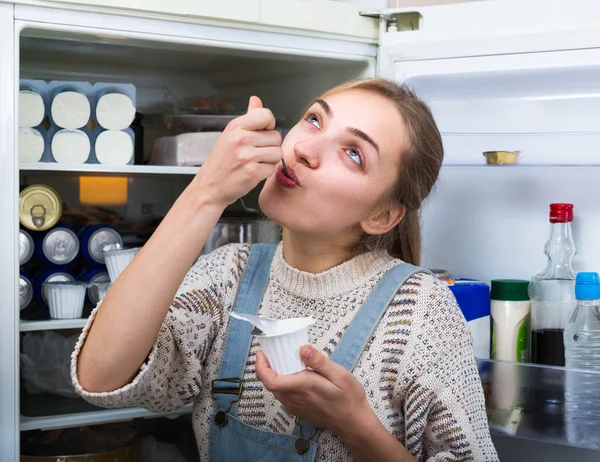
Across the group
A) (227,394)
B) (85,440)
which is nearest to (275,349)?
(227,394)

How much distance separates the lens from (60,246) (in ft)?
5.87

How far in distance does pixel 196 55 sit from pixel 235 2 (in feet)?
1.27

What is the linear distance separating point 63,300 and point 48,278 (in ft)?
0.28

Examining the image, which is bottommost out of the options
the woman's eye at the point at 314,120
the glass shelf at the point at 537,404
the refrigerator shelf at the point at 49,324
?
the glass shelf at the point at 537,404

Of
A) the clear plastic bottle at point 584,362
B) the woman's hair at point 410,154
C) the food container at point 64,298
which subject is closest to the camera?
the woman's hair at point 410,154

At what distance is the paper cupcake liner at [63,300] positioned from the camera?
1.71m

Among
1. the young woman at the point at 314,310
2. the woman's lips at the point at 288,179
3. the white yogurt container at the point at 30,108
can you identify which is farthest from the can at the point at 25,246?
the woman's lips at the point at 288,179

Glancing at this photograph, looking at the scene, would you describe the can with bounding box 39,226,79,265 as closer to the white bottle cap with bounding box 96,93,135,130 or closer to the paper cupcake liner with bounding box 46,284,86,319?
the paper cupcake liner with bounding box 46,284,86,319

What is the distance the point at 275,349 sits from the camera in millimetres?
965

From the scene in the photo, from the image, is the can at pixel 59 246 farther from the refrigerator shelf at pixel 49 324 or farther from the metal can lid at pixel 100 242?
the refrigerator shelf at pixel 49 324

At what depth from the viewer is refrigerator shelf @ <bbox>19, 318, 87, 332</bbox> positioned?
1595 millimetres

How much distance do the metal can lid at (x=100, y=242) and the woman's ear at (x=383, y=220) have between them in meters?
0.80

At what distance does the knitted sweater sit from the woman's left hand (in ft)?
0.37

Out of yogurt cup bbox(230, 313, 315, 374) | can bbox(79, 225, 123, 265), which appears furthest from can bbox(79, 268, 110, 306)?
yogurt cup bbox(230, 313, 315, 374)
